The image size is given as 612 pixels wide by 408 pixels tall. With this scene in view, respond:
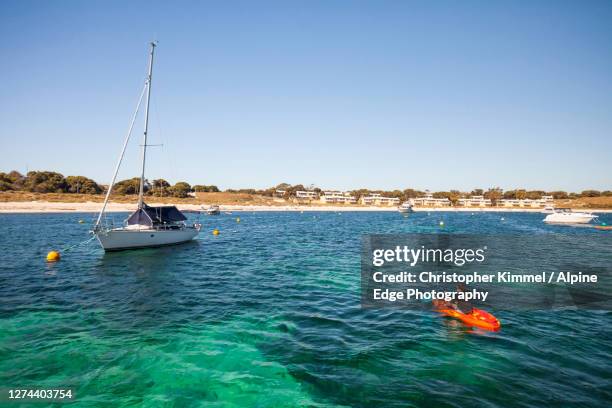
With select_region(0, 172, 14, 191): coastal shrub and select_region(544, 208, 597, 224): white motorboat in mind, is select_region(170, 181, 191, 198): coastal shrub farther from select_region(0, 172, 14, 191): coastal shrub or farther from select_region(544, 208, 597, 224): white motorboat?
select_region(544, 208, 597, 224): white motorboat

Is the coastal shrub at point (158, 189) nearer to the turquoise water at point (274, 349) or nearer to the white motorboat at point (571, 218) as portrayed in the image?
the turquoise water at point (274, 349)

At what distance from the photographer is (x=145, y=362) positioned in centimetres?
1154

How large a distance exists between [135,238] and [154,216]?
141 inches

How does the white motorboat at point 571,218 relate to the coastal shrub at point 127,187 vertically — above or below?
below

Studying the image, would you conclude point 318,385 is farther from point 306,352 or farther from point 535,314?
point 535,314

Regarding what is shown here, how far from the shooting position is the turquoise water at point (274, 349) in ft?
32.7

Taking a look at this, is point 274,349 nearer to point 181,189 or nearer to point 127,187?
point 127,187

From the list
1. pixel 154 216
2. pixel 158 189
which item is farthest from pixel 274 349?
pixel 158 189

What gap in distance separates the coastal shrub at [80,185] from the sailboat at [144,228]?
4647 inches

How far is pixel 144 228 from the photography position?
3459 centimetres

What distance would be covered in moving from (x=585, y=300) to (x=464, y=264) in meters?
12.4

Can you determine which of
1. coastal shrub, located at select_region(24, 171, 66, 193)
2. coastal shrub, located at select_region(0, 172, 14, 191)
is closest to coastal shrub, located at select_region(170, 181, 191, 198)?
coastal shrub, located at select_region(24, 171, 66, 193)

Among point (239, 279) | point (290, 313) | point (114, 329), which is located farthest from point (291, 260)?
point (114, 329)

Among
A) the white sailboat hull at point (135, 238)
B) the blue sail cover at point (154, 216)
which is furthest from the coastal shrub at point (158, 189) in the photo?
the white sailboat hull at point (135, 238)
